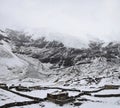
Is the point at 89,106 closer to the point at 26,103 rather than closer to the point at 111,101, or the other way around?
the point at 111,101

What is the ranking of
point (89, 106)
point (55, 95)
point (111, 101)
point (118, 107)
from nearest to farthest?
point (118, 107) → point (89, 106) → point (111, 101) → point (55, 95)

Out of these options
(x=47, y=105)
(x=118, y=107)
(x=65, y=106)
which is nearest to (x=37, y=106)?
(x=47, y=105)

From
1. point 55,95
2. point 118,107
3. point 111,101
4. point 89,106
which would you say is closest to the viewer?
point 118,107

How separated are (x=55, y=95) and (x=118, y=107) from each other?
15.2 m

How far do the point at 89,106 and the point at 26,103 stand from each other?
11950mm

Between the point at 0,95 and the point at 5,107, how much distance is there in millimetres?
9064

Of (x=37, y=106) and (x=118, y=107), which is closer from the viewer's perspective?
(x=118, y=107)

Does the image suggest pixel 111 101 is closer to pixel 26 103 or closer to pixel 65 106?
pixel 65 106

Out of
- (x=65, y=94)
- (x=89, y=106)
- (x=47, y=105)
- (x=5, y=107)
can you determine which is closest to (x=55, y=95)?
(x=65, y=94)

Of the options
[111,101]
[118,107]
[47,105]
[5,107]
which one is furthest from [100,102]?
[5,107]

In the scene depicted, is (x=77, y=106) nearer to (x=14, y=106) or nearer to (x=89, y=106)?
(x=89, y=106)

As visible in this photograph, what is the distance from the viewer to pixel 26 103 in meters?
50.3

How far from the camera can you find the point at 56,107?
48875mm

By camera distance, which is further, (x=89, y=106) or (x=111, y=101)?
(x=111, y=101)
